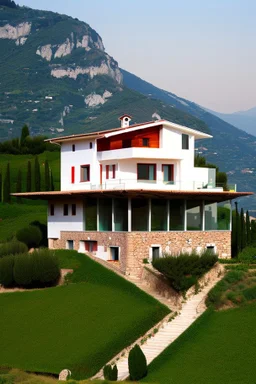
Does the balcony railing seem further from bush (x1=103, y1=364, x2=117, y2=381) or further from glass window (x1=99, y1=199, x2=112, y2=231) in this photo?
bush (x1=103, y1=364, x2=117, y2=381)

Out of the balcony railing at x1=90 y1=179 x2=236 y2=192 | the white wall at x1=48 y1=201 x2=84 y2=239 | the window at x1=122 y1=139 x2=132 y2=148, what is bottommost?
the white wall at x1=48 y1=201 x2=84 y2=239

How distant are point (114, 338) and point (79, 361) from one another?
9.31 feet

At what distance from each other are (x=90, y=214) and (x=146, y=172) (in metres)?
3.88

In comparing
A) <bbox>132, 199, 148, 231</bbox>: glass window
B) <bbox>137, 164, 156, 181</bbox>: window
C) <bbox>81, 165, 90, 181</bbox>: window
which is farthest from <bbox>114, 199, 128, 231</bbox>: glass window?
<bbox>81, 165, 90, 181</bbox>: window

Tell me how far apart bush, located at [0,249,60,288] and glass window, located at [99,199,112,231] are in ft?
15.1

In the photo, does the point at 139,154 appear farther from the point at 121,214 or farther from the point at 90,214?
the point at 90,214

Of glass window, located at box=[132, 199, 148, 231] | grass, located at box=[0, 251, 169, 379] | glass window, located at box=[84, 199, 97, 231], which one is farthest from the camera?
glass window, located at box=[84, 199, 97, 231]

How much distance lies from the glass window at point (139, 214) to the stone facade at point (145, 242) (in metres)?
0.73

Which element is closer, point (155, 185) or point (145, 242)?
point (145, 242)

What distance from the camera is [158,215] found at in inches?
2115

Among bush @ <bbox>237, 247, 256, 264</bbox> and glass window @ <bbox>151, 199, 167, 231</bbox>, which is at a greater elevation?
glass window @ <bbox>151, 199, 167, 231</bbox>

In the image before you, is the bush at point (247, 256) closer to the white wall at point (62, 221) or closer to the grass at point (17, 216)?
the white wall at point (62, 221)

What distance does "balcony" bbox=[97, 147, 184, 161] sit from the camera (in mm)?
54750

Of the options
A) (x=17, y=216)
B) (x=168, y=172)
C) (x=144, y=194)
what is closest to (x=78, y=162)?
(x=168, y=172)
